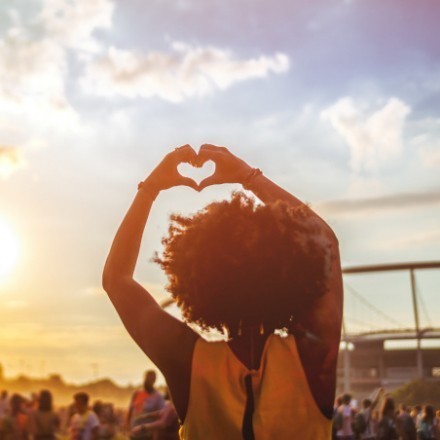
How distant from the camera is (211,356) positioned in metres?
1.73

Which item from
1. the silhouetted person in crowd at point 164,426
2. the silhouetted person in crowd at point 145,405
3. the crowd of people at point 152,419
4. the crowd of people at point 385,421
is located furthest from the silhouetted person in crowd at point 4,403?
the crowd of people at point 385,421

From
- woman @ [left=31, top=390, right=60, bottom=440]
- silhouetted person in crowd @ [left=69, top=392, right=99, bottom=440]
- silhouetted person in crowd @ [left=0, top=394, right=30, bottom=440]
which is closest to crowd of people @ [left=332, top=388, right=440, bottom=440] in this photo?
silhouetted person in crowd @ [left=69, top=392, right=99, bottom=440]

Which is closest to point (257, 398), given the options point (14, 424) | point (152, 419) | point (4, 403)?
point (152, 419)

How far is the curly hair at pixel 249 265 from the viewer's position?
1748mm

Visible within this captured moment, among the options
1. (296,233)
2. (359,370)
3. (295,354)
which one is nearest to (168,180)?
(296,233)

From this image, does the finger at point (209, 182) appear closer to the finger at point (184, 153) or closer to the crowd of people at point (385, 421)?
the finger at point (184, 153)

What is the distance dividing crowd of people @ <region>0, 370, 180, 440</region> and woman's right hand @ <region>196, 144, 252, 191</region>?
6926 millimetres

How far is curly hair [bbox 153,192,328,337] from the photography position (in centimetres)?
175

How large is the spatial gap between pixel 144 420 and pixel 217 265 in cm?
799

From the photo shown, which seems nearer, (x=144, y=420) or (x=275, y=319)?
(x=275, y=319)

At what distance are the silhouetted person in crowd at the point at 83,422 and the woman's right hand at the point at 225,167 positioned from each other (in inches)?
344

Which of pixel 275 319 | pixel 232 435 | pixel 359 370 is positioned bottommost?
pixel 232 435

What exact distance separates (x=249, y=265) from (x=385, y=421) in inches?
405

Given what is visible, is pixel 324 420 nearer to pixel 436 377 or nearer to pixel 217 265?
pixel 217 265
